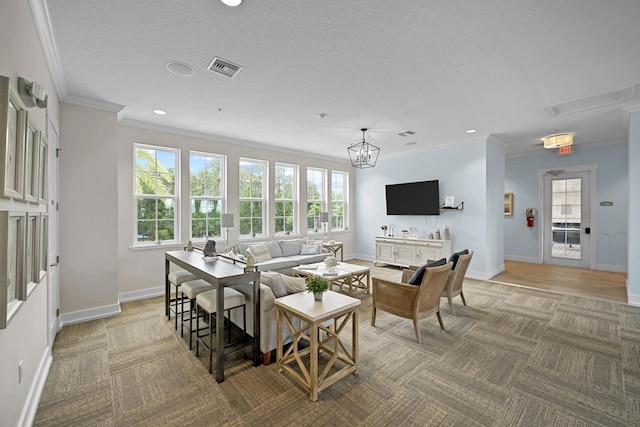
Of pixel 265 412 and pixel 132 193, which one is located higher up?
pixel 132 193

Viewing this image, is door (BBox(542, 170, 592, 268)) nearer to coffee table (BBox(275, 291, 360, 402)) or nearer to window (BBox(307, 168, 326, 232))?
window (BBox(307, 168, 326, 232))

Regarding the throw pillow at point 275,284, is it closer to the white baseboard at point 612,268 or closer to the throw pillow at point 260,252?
the throw pillow at point 260,252

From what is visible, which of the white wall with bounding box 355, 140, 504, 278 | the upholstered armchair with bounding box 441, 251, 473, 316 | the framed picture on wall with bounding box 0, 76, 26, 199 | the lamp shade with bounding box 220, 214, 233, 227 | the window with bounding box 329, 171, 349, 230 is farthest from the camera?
the window with bounding box 329, 171, 349, 230

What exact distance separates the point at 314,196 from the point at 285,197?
95 cm

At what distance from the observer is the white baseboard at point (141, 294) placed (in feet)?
14.3

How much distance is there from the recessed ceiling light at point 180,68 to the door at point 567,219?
8.34 metres

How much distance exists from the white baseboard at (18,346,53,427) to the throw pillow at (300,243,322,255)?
408cm

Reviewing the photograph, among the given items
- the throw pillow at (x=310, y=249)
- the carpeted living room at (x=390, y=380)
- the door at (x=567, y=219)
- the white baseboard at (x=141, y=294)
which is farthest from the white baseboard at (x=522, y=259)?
the white baseboard at (x=141, y=294)

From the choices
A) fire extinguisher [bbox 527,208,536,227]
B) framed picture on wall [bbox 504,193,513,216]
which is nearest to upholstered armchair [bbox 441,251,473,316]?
fire extinguisher [bbox 527,208,536,227]

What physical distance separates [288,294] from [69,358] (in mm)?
2225

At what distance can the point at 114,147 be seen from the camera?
3.81 metres

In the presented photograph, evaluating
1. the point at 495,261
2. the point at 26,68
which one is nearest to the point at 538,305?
the point at 495,261

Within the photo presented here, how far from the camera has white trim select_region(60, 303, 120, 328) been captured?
11.4 ft

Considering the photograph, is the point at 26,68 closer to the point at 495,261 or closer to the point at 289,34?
the point at 289,34
